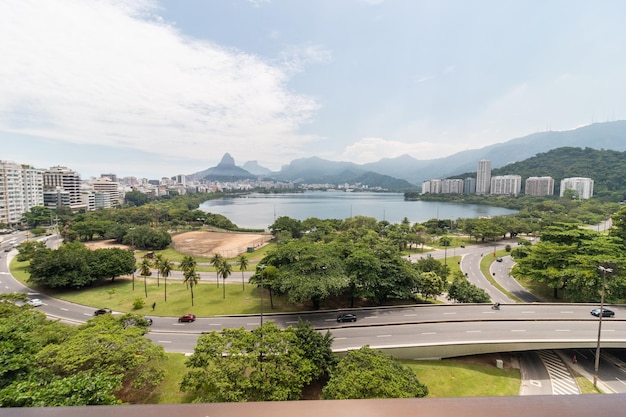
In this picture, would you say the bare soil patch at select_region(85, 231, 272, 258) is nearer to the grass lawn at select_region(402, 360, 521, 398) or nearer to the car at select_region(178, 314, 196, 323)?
the car at select_region(178, 314, 196, 323)

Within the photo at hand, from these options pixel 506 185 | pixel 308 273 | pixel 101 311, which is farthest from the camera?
pixel 506 185

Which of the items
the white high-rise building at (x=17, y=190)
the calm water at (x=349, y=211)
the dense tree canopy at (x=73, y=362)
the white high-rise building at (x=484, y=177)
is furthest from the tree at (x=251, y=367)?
the white high-rise building at (x=484, y=177)

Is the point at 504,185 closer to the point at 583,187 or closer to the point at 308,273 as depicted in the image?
the point at 583,187

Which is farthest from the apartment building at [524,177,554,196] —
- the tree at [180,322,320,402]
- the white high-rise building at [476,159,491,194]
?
the tree at [180,322,320,402]

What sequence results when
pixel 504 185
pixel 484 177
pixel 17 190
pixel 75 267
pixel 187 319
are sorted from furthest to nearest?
1. pixel 484 177
2. pixel 504 185
3. pixel 17 190
4. pixel 75 267
5. pixel 187 319

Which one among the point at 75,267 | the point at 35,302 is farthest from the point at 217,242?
the point at 35,302

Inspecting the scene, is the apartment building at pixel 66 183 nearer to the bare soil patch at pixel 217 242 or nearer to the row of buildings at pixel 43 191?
the row of buildings at pixel 43 191

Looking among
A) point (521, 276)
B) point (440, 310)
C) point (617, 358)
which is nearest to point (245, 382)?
point (440, 310)
